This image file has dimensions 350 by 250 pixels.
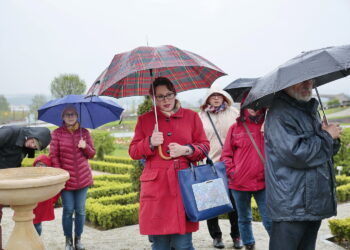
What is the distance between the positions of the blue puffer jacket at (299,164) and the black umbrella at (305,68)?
0.19 metres

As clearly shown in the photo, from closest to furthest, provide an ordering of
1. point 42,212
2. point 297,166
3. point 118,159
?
point 297,166 < point 42,212 < point 118,159

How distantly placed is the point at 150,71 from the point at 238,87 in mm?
1062

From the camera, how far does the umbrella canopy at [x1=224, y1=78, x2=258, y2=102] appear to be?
13.4 ft

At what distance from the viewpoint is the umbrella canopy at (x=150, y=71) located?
2861mm

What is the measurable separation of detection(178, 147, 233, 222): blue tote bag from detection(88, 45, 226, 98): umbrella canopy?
0.76 metres

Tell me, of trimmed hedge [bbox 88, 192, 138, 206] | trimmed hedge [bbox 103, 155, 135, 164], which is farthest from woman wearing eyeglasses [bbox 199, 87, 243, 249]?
trimmed hedge [bbox 103, 155, 135, 164]

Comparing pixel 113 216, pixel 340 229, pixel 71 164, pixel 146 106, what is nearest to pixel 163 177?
pixel 71 164

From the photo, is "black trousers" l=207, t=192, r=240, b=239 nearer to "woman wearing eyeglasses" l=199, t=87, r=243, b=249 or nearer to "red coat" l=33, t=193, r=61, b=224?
"woman wearing eyeglasses" l=199, t=87, r=243, b=249

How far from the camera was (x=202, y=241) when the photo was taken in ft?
16.5

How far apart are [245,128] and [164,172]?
49.1 inches

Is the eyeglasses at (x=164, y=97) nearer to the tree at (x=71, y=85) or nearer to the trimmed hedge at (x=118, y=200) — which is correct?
the trimmed hedge at (x=118, y=200)

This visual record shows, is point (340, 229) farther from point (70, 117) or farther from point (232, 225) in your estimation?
point (70, 117)

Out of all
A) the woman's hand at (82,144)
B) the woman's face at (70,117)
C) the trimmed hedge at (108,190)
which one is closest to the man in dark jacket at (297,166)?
the woman's hand at (82,144)

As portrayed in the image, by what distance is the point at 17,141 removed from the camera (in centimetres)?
380
